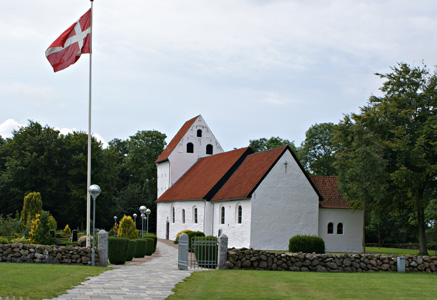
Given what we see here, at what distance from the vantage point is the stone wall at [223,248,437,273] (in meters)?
20.7

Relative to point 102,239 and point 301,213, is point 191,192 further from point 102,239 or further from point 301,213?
point 102,239

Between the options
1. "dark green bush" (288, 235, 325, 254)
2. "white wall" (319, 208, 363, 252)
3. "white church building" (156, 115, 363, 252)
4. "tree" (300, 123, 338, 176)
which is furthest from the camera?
"tree" (300, 123, 338, 176)

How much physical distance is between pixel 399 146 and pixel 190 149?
1080 inches

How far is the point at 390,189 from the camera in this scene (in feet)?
118

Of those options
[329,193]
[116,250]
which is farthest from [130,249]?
[329,193]

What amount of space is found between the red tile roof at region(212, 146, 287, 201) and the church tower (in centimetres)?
1286

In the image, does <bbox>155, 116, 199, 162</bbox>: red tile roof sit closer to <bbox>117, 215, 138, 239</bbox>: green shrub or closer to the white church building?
the white church building

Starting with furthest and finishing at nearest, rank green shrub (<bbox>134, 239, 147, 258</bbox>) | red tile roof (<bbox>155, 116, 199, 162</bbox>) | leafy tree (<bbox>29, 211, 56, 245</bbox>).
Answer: red tile roof (<bbox>155, 116, 199, 162</bbox>), green shrub (<bbox>134, 239, 147, 258</bbox>), leafy tree (<bbox>29, 211, 56, 245</bbox>)

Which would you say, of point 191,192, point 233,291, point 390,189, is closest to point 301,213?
point 390,189

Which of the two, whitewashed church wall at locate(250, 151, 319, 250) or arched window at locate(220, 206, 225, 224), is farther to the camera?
arched window at locate(220, 206, 225, 224)

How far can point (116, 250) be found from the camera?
834 inches

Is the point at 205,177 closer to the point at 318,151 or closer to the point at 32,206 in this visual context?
the point at 32,206

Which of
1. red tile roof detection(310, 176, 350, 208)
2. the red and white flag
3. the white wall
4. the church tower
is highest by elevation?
the red and white flag

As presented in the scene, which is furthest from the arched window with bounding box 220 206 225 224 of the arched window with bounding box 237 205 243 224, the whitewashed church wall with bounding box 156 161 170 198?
the whitewashed church wall with bounding box 156 161 170 198
